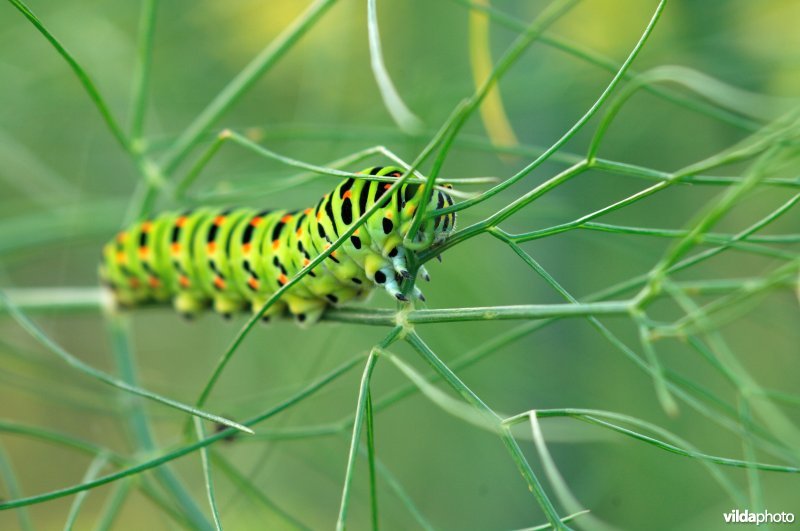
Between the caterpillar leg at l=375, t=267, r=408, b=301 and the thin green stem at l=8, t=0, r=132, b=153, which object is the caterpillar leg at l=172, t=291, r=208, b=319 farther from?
the caterpillar leg at l=375, t=267, r=408, b=301

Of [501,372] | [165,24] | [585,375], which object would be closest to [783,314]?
[585,375]

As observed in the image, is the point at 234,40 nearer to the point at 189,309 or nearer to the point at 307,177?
the point at 189,309

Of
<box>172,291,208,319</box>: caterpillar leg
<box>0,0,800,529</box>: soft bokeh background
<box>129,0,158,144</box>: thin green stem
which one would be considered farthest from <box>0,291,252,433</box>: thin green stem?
<box>0,0,800,529</box>: soft bokeh background

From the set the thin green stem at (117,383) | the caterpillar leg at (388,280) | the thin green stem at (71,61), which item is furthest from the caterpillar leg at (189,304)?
the caterpillar leg at (388,280)

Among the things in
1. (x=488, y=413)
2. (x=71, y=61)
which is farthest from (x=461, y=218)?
(x=488, y=413)

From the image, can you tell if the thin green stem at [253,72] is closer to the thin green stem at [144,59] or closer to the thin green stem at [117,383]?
the thin green stem at [144,59]

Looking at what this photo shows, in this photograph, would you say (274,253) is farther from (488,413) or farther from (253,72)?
(488,413)
